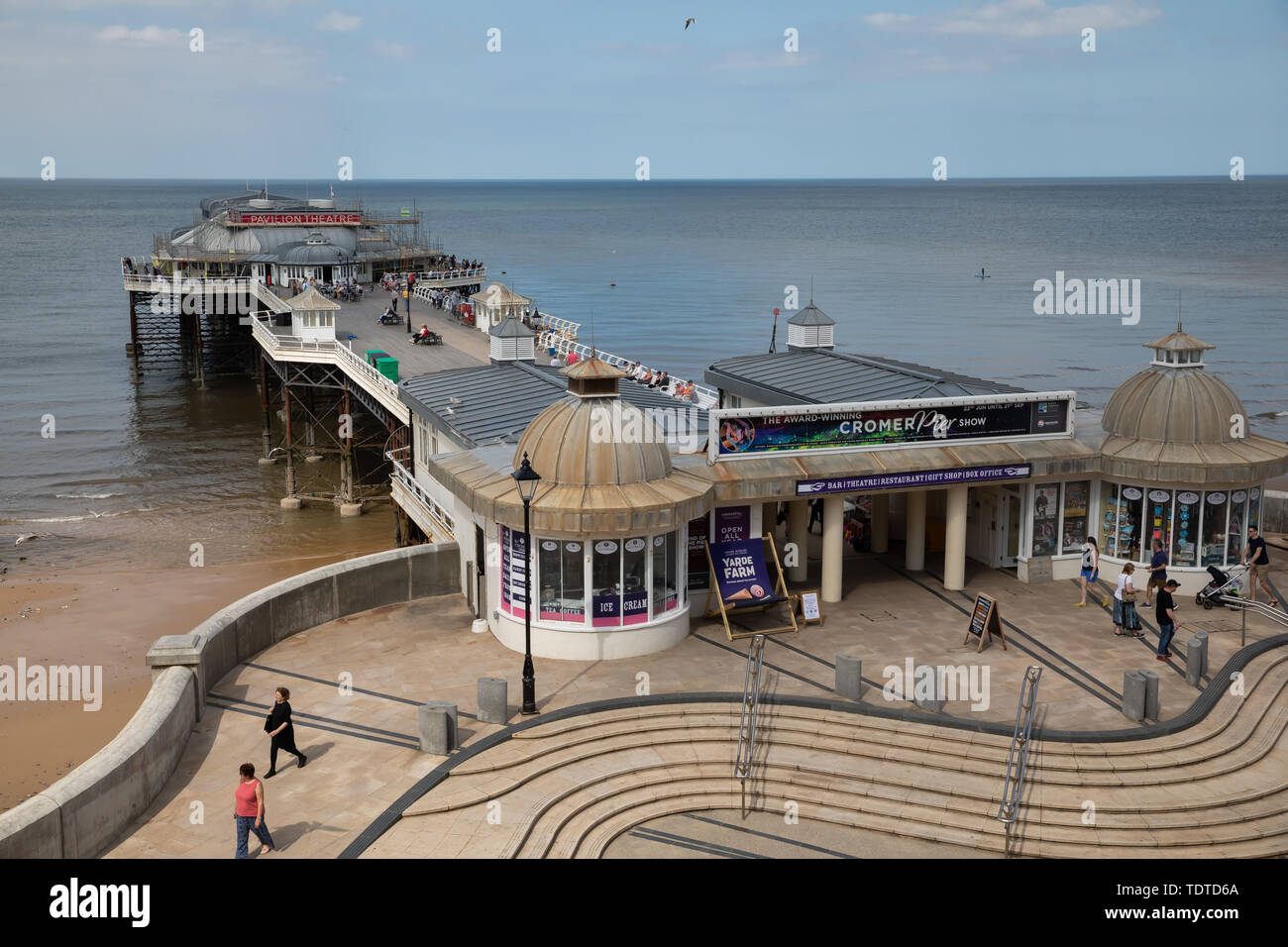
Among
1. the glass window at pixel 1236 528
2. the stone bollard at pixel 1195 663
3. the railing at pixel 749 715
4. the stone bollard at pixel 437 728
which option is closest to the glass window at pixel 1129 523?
the glass window at pixel 1236 528

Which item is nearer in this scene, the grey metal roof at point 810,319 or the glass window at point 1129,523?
the glass window at point 1129,523

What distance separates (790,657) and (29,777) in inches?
499

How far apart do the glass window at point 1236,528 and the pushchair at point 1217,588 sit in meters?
0.69

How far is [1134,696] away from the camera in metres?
18.0

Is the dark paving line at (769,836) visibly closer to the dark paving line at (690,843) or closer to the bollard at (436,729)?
the dark paving line at (690,843)

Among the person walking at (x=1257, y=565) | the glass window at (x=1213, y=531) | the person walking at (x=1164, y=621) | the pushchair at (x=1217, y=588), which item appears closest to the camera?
the person walking at (x=1164, y=621)

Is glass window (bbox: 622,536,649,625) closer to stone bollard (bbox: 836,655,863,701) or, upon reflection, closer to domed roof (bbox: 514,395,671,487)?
domed roof (bbox: 514,395,671,487)

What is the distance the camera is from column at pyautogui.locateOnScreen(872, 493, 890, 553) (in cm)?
2616

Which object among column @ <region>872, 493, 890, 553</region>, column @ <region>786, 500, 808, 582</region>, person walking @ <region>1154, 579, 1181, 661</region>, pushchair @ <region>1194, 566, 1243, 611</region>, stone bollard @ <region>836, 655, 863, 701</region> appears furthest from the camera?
column @ <region>872, 493, 890, 553</region>

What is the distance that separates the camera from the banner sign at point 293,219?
71000 mm

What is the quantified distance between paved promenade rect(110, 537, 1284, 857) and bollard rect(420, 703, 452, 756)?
0.82 ft

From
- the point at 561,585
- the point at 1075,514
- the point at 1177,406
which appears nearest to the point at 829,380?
the point at 1075,514

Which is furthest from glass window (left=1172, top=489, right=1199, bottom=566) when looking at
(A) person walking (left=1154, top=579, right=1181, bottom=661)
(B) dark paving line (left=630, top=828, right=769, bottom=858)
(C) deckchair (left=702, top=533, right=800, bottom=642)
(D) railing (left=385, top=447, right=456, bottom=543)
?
(D) railing (left=385, top=447, right=456, bottom=543)

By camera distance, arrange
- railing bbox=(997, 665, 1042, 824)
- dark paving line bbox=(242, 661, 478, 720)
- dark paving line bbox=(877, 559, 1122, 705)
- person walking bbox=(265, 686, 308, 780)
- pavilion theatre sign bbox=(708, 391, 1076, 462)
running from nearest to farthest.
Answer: railing bbox=(997, 665, 1042, 824), person walking bbox=(265, 686, 308, 780), dark paving line bbox=(242, 661, 478, 720), dark paving line bbox=(877, 559, 1122, 705), pavilion theatre sign bbox=(708, 391, 1076, 462)
